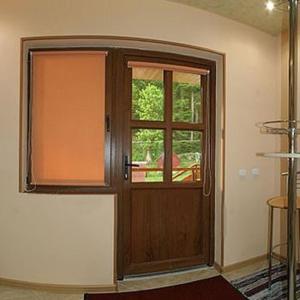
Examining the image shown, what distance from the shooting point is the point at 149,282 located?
9.45 feet

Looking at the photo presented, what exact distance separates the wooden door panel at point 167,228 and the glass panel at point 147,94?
79 centimetres

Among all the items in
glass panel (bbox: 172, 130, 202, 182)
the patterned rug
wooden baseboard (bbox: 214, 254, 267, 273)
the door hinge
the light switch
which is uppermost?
the door hinge

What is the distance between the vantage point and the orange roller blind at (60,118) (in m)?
2.79

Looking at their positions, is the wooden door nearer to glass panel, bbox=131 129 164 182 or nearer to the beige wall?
glass panel, bbox=131 129 164 182

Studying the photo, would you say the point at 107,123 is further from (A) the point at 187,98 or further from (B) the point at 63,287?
(B) the point at 63,287

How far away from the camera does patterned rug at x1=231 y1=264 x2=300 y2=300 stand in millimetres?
2604

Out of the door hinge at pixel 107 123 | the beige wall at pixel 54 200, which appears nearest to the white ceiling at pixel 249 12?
the beige wall at pixel 54 200

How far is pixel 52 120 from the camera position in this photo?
279 centimetres

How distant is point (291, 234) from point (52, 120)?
2.30 m

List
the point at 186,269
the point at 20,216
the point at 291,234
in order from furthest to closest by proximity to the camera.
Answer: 1. the point at 186,269
2. the point at 20,216
3. the point at 291,234

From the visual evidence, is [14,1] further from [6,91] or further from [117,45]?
[117,45]

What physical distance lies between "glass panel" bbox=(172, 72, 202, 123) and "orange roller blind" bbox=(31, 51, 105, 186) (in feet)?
2.99

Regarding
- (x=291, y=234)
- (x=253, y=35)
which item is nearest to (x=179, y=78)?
(x=253, y=35)

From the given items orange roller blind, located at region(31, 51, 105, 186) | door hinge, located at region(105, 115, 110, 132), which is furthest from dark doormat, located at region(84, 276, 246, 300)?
door hinge, located at region(105, 115, 110, 132)
